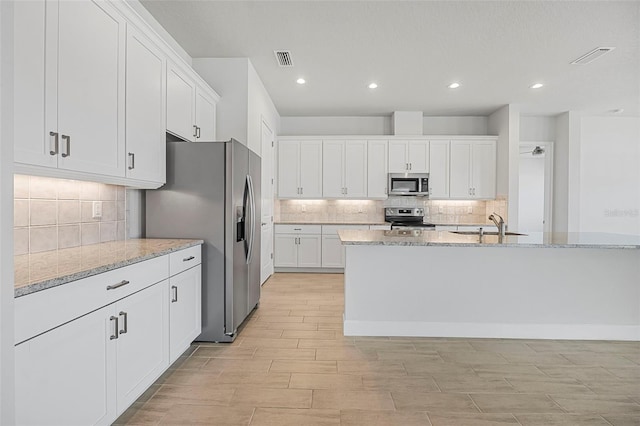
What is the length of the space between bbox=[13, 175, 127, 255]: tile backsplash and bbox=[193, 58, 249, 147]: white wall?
5.25 ft

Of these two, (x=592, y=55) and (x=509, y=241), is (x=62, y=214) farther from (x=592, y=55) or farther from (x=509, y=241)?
(x=592, y=55)

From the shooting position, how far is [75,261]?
5.89 ft

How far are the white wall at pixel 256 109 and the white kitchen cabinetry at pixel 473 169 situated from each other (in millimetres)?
3266

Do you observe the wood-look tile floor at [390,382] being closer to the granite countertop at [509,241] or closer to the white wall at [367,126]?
the granite countertop at [509,241]

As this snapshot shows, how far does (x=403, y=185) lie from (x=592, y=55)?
3088mm

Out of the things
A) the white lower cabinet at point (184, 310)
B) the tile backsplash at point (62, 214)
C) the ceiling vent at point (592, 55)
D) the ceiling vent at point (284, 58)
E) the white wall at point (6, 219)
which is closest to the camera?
the white wall at point (6, 219)

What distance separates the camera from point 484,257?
10.5ft

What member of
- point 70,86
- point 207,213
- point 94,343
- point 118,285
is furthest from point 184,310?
point 70,86

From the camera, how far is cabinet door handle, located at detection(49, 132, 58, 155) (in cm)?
175

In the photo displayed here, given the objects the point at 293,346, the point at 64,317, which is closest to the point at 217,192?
the point at 293,346

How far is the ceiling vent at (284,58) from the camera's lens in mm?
3957

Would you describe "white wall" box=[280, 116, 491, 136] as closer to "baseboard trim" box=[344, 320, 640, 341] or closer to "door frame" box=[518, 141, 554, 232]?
"door frame" box=[518, 141, 554, 232]

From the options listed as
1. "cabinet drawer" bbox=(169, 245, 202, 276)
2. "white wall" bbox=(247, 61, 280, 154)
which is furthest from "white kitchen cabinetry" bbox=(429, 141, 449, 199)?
"cabinet drawer" bbox=(169, 245, 202, 276)

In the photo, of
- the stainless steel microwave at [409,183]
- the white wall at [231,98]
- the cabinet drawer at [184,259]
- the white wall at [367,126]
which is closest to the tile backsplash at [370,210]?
the stainless steel microwave at [409,183]
